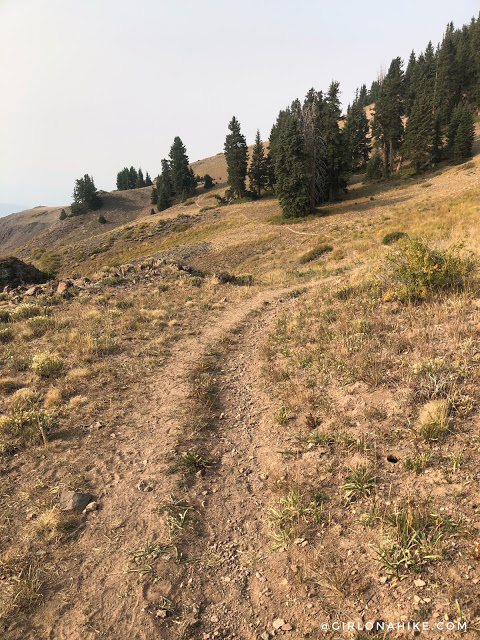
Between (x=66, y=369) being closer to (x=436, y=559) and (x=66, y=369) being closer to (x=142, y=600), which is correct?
(x=142, y=600)

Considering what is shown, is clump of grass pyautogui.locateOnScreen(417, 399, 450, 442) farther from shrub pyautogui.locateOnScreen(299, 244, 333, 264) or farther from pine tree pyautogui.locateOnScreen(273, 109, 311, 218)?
pine tree pyautogui.locateOnScreen(273, 109, 311, 218)

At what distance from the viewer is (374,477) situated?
4496mm

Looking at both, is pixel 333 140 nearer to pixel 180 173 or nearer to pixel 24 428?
pixel 180 173

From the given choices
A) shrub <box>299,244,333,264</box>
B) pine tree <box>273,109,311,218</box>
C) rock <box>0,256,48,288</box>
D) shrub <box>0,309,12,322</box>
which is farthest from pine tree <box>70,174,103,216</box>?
shrub <box>0,309,12,322</box>

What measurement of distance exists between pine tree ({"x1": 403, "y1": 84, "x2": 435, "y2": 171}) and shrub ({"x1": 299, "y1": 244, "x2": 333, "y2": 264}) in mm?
41053

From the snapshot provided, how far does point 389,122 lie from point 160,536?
7459 centimetres

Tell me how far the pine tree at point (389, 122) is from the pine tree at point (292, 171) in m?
25.2

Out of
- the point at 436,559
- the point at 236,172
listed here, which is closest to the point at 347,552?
the point at 436,559

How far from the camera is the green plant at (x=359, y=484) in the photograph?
441 centimetres

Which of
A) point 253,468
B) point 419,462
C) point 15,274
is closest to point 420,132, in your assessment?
point 15,274

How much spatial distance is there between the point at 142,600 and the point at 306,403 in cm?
409

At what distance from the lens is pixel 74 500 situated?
484cm

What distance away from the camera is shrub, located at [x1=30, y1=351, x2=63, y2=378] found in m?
8.83

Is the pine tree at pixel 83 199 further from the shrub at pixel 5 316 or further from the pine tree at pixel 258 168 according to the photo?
the shrub at pixel 5 316
